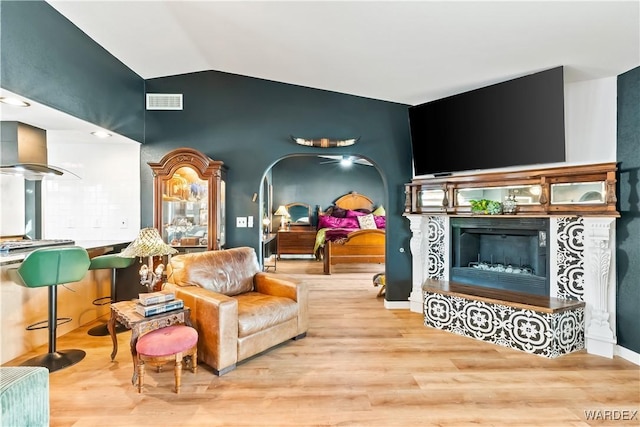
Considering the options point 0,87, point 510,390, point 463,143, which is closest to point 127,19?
point 0,87

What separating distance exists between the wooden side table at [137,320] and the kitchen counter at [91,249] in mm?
923

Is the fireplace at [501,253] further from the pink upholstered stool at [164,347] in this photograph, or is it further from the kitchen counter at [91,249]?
the kitchen counter at [91,249]

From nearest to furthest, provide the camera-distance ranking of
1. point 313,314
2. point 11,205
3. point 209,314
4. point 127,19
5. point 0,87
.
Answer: point 0,87
point 209,314
point 127,19
point 11,205
point 313,314

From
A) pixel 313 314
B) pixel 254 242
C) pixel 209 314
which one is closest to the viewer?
pixel 209 314

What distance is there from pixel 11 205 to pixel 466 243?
5.28m

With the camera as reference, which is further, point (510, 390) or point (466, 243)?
point (466, 243)

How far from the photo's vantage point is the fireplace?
311cm

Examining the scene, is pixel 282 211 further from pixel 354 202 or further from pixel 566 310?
pixel 566 310

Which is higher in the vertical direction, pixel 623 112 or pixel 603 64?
pixel 603 64

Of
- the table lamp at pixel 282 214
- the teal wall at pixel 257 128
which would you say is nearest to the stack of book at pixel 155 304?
the teal wall at pixel 257 128

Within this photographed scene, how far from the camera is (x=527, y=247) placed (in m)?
3.29

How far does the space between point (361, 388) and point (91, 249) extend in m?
3.05

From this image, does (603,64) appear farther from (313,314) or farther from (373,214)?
(373,214)

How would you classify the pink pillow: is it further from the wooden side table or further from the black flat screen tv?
the wooden side table
